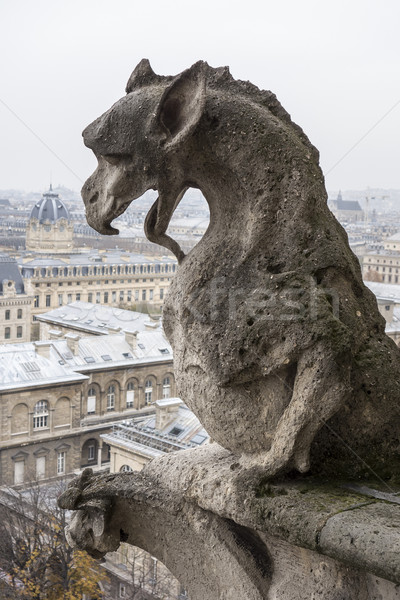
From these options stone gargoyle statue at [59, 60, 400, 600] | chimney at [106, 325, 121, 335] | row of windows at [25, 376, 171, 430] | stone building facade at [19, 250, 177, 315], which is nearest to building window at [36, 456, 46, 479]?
row of windows at [25, 376, 171, 430]

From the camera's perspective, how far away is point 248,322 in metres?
3.94

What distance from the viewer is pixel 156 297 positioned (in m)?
80.5

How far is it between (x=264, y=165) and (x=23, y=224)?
113m

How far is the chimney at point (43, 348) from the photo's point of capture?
→ 127ft

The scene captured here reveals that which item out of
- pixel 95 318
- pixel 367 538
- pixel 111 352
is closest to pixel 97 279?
pixel 95 318

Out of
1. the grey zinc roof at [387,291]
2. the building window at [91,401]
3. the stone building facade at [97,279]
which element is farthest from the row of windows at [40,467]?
the stone building facade at [97,279]

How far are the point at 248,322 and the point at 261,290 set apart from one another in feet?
0.54

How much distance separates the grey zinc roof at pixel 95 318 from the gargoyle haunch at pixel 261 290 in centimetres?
4215

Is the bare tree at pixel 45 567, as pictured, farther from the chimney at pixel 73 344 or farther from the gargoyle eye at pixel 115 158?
the gargoyle eye at pixel 115 158

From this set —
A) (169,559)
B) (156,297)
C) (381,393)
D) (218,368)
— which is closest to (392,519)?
(381,393)

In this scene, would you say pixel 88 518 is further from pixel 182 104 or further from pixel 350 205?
pixel 350 205

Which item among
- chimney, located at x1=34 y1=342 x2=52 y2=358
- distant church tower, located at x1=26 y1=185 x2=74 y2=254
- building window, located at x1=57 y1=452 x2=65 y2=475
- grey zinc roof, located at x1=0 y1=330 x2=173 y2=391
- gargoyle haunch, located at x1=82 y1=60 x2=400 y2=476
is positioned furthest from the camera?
distant church tower, located at x1=26 y1=185 x2=74 y2=254

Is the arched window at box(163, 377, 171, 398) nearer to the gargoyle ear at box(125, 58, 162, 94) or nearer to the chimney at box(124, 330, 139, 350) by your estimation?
the chimney at box(124, 330, 139, 350)

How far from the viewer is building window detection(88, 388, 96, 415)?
4109 cm
